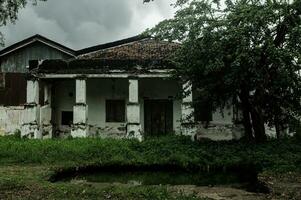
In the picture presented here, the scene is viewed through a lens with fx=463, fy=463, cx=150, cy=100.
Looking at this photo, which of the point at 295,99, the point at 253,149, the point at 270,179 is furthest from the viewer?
the point at 295,99

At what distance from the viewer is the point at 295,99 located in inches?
632

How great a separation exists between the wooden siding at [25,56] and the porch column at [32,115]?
5560 mm

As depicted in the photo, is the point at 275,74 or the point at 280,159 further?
the point at 275,74

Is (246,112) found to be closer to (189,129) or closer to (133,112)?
(189,129)

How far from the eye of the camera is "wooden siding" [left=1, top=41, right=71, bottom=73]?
26984 millimetres

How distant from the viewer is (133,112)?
69.3 feet

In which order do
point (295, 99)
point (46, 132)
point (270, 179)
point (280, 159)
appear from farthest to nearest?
1. point (46, 132)
2. point (295, 99)
3. point (280, 159)
4. point (270, 179)

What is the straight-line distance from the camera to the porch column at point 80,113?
20891 millimetres

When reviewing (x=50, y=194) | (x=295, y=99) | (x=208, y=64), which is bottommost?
Result: (x=50, y=194)

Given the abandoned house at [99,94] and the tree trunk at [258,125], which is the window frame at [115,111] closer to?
the abandoned house at [99,94]

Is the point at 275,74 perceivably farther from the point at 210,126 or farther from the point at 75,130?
the point at 75,130

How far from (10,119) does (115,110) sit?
241 inches

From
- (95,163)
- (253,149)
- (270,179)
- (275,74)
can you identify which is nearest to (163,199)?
(270,179)

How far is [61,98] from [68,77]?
274 centimetres
